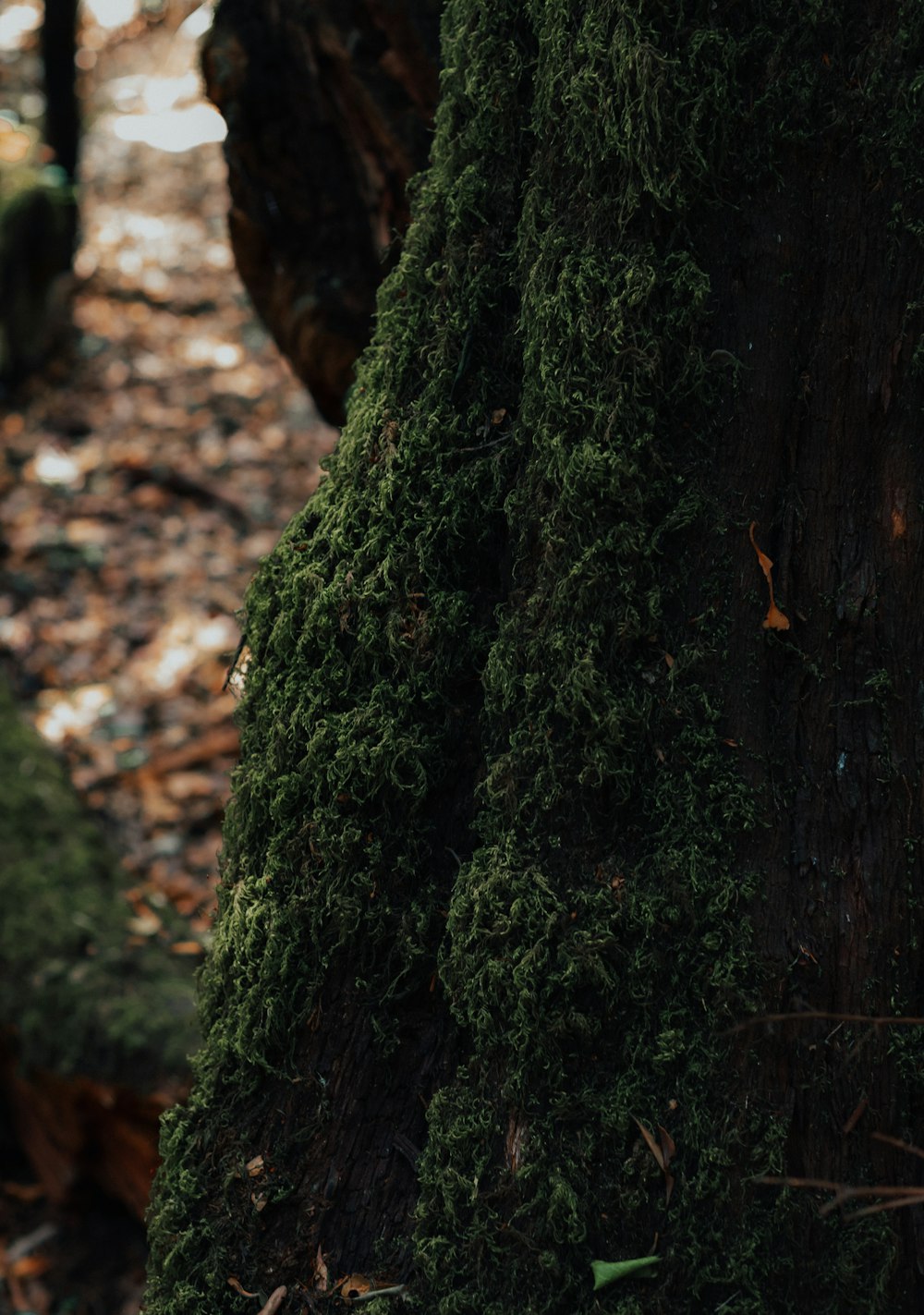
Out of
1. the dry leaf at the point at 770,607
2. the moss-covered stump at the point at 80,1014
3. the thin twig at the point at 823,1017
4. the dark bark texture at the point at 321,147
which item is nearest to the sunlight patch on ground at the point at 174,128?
the dark bark texture at the point at 321,147

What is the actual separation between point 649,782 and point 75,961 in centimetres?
270

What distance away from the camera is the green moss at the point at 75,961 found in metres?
3.37

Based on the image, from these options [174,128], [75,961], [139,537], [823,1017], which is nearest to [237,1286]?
[823,1017]

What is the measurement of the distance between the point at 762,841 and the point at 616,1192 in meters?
0.54

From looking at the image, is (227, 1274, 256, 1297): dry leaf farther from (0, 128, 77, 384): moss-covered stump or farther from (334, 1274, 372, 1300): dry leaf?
(0, 128, 77, 384): moss-covered stump

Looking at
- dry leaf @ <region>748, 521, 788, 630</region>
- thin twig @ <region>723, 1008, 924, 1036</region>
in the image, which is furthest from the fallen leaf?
dry leaf @ <region>748, 521, 788, 630</region>

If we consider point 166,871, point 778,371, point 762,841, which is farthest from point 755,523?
point 166,871

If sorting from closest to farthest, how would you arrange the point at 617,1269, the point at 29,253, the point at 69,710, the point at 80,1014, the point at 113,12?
1. the point at 617,1269
2. the point at 80,1014
3. the point at 69,710
4. the point at 29,253
5. the point at 113,12

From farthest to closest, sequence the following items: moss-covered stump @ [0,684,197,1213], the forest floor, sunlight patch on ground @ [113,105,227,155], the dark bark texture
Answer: sunlight patch on ground @ [113,105,227,155], the forest floor, moss-covered stump @ [0,684,197,1213], the dark bark texture

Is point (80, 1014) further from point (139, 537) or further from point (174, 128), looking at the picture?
point (174, 128)

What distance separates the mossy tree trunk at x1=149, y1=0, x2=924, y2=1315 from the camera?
154 centimetres

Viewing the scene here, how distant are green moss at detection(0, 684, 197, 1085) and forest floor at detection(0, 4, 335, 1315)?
17cm

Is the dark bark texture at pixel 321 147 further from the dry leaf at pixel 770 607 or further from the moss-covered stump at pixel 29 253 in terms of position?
the moss-covered stump at pixel 29 253

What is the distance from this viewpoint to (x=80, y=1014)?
11.3 ft
